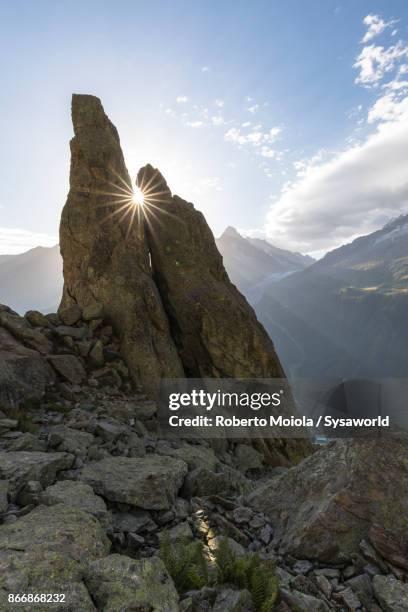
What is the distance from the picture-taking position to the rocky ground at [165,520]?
225 inches

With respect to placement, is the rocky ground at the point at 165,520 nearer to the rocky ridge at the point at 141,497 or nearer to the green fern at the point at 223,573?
the rocky ridge at the point at 141,497

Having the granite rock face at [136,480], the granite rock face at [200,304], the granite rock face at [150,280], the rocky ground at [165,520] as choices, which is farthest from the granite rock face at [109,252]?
the granite rock face at [136,480]

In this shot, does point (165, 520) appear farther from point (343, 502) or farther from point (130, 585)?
point (343, 502)

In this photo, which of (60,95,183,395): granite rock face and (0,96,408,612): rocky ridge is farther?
(60,95,183,395): granite rock face

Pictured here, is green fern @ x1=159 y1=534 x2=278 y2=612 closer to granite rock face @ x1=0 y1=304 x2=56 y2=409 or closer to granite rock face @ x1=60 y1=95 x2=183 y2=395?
granite rock face @ x1=0 y1=304 x2=56 y2=409

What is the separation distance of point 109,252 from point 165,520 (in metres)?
22.3

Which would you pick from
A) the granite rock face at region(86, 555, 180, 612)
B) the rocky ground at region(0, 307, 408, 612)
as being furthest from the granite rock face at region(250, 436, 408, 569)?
the granite rock face at region(86, 555, 180, 612)

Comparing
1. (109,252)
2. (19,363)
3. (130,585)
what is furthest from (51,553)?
(109,252)

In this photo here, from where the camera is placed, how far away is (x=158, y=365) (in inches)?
899

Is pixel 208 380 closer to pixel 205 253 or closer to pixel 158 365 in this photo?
pixel 158 365

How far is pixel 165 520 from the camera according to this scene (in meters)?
8.77

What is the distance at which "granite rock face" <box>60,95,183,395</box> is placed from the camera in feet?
77.2

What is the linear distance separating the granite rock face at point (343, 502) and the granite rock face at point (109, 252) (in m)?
12.7

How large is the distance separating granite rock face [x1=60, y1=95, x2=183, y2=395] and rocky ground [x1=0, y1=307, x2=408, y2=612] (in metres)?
8.92
